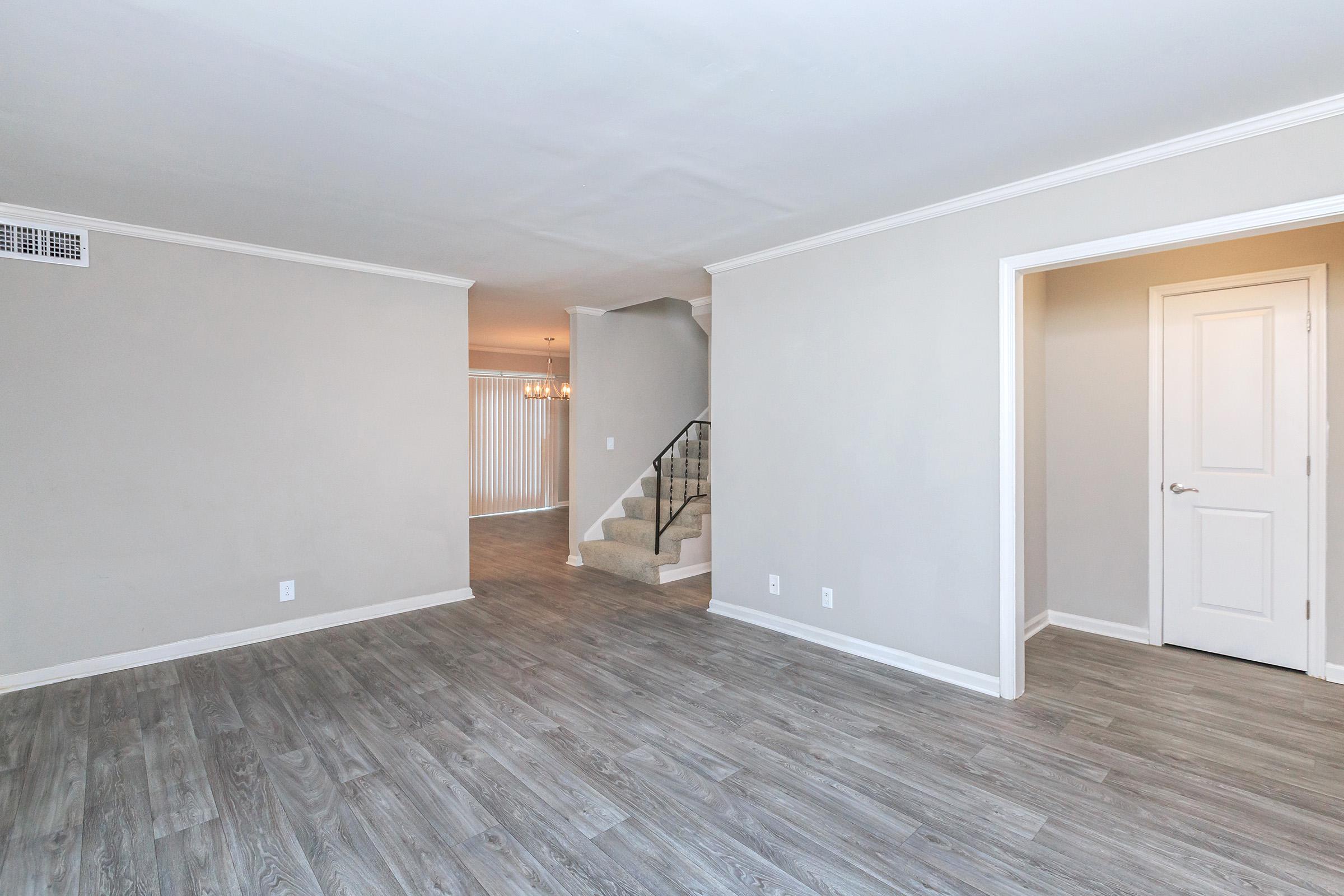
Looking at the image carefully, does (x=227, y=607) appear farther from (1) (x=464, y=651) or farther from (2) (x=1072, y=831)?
(2) (x=1072, y=831)

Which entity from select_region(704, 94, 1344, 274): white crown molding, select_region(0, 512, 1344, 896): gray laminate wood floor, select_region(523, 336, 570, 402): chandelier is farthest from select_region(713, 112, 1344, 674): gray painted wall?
select_region(523, 336, 570, 402): chandelier

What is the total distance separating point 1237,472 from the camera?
3.75 meters

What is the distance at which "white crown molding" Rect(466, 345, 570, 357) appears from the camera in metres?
9.95

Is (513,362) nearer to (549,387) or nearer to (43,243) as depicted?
(549,387)

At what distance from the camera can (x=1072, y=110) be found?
2.40 m

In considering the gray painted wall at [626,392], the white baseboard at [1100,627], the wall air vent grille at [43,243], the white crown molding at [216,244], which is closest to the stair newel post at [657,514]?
the gray painted wall at [626,392]

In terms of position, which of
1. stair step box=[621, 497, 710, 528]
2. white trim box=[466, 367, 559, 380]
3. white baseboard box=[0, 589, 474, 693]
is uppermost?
white trim box=[466, 367, 559, 380]

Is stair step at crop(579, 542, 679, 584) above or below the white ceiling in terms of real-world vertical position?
below

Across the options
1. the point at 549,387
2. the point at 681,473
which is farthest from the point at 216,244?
the point at 549,387

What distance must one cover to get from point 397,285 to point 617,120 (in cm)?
302

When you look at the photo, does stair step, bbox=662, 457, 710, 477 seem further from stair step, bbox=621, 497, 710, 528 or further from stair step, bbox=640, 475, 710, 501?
stair step, bbox=621, 497, 710, 528

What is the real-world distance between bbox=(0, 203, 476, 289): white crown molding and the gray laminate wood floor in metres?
2.58

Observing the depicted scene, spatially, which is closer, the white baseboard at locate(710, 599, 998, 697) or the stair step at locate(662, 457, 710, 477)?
the white baseboard at locate(710, 599, 998, 697)

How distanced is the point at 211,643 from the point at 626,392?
160 inches
